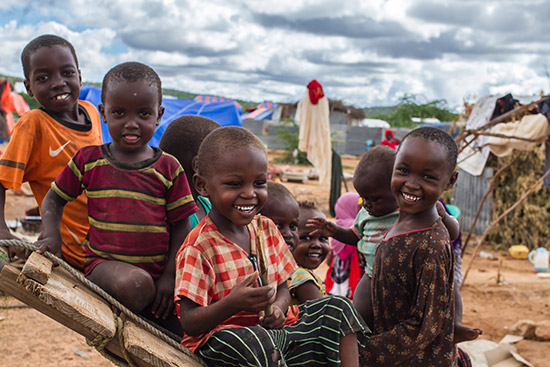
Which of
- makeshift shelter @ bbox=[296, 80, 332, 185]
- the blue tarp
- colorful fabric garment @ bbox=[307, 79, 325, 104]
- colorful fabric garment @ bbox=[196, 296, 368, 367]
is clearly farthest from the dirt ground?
colorful fabric garment @ bbox=[307, 79, 325, 104]

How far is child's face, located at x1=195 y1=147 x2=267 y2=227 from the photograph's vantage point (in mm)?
1929

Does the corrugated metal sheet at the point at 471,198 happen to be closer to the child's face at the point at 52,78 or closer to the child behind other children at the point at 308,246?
the child behind other children at the point at 308,246

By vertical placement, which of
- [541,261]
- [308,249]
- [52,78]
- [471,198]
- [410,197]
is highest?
[52,78]

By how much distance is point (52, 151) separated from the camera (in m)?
2.52

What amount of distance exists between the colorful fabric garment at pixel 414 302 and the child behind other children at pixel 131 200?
87 centimetres

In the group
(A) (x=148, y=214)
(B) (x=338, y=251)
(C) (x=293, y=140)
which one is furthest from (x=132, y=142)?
(C) (x=293, y=140)

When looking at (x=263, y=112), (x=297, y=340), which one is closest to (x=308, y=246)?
(x=297, y=340)

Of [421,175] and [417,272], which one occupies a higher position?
[421,175]

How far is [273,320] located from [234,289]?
0.24 metres

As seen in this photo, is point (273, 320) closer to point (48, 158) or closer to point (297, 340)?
point (297, 340)

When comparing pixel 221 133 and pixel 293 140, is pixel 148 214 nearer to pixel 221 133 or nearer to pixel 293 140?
pixel 221 133

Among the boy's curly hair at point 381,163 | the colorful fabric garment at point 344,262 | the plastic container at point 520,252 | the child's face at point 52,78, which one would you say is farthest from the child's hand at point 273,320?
the plastic container at point 520,252

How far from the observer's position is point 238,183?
1.95 metres

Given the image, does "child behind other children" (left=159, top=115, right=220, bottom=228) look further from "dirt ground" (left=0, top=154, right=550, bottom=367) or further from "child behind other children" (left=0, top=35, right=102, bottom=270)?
"dirt ground" (left=0, top=154, right=550, bottom=367)
